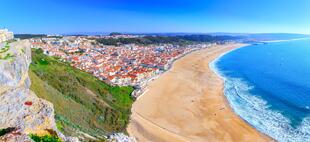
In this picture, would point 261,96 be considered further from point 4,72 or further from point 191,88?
point 4,72

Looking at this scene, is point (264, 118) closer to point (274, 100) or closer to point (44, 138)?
point (274, 100)

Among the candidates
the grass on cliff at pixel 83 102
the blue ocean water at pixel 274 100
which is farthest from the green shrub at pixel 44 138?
the blue ocean water at pixel 274 100

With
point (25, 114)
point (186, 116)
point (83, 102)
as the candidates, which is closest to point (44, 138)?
point (25, 114)

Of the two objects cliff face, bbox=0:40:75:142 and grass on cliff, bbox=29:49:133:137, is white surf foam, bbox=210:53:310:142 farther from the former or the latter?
cliff face, bbox=0:40:75:142

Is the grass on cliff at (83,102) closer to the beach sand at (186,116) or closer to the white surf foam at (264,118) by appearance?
the beach sand at (186,116)

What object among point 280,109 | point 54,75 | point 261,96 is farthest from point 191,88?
point 54,75

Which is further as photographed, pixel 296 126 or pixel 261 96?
pixel 261 96
